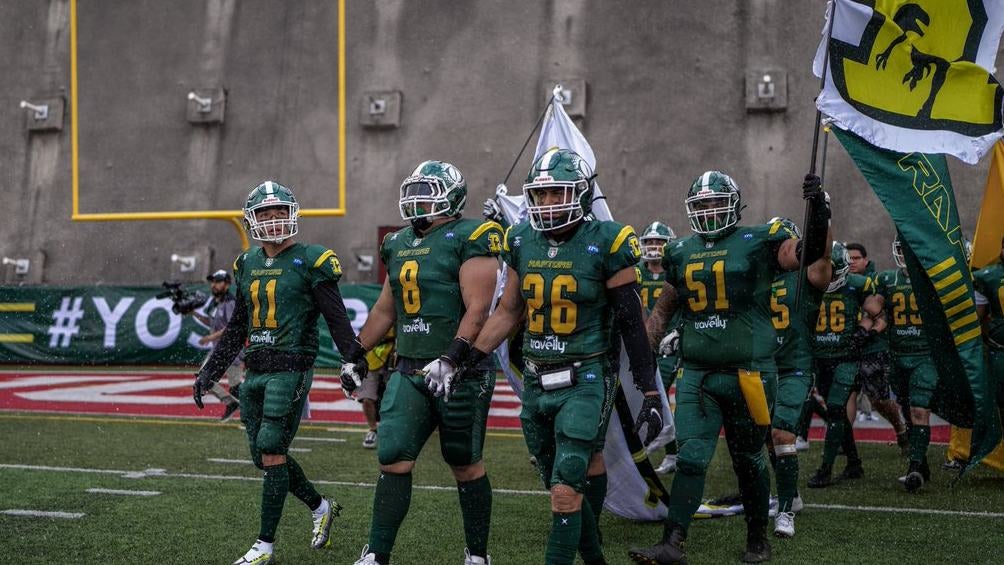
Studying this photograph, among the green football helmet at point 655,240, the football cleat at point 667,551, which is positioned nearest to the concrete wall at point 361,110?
the green football helmet at point 655,240

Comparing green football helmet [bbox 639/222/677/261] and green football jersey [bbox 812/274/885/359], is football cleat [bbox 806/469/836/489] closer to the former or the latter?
green football jersey [bbox 812/274/885/359]

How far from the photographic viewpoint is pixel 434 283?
5.27 m

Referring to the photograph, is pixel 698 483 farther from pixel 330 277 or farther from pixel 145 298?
pixel 145 298

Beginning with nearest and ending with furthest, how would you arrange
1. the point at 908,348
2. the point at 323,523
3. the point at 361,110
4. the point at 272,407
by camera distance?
the point at 272,407 → the point at 323,523 → the point at 908,348 → the point at 361,110

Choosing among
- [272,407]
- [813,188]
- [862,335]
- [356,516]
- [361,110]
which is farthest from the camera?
[361,110]

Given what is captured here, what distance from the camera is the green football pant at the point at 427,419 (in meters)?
5.11

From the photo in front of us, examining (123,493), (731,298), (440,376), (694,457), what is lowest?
(123,493)

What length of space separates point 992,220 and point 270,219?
5698mm

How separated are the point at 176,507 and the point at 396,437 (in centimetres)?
264

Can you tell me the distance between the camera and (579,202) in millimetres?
4984

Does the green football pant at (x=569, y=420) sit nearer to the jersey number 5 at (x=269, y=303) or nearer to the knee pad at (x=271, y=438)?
the knee pad at (x=271, y=438)

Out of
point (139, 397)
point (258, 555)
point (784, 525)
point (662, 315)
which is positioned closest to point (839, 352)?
point (784, 525)

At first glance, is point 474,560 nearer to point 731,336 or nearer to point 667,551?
point 667,551

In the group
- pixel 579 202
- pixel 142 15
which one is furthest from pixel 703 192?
pixel 142 15
